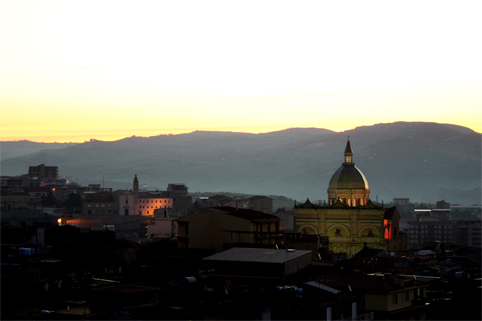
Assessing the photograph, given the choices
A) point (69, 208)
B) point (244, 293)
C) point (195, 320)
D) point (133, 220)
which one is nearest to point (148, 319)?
point (195, 320)

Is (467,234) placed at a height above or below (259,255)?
below

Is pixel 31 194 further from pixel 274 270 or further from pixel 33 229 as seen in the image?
pixel 274 270

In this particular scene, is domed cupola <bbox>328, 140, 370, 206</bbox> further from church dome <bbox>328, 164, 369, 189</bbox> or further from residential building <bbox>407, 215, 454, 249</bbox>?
residential building <bbox>407, 215, 454, 249</bbox>

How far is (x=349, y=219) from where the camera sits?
75.2 metres

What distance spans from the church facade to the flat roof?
1392 inches

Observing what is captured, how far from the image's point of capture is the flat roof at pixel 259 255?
35.4 meters

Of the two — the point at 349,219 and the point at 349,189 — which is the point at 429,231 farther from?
the point at 349,219

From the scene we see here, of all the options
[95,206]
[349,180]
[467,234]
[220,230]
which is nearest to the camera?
[220,230]

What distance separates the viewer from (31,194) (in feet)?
653

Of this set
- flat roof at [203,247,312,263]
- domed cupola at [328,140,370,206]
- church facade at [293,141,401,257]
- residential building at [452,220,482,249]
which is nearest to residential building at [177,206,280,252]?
flat roof at [203,247,312,263]

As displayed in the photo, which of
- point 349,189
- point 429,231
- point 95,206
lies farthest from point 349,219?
point 95,206

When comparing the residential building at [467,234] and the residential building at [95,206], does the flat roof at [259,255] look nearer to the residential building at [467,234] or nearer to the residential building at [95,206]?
the residential building at [467,234]

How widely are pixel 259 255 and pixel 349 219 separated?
39.5 m

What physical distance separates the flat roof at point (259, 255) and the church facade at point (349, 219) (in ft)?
116
